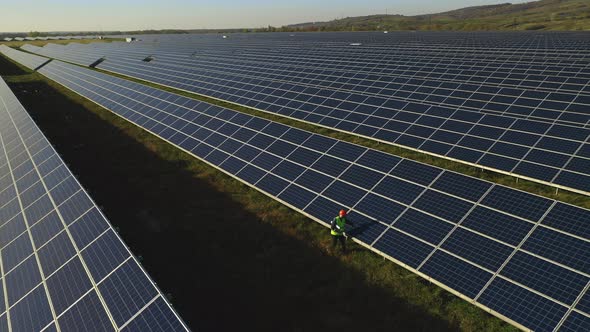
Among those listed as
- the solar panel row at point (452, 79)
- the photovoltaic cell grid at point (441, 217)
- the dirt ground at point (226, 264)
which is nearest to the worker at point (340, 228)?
the photovoltaic cell grid at point (441, 217)

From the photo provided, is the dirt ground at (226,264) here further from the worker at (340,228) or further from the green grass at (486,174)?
the green grass at (486,174)

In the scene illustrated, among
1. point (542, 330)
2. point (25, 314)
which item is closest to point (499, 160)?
point (542, 330)

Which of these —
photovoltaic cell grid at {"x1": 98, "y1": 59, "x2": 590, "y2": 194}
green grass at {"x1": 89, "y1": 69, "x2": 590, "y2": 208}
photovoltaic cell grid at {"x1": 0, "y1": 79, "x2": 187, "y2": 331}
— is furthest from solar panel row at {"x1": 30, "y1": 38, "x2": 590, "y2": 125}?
photovoltaic cell grid at {"x1": 0, "y1": 79, "x2": 187, "y2": 331}

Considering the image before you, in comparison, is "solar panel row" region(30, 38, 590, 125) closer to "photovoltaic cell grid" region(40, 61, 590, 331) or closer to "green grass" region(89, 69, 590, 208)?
"green grass" region(89, 69, 590, 208)

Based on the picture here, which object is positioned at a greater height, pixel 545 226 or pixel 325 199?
pixel 545 226

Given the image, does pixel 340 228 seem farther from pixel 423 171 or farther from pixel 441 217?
pixel 423 171

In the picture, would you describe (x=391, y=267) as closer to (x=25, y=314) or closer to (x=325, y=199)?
(x=325, y=199)
